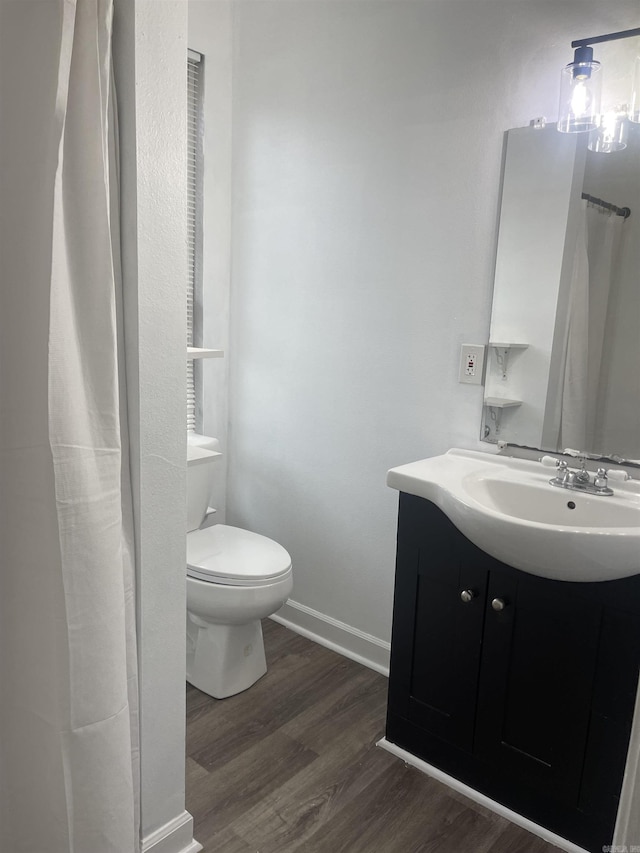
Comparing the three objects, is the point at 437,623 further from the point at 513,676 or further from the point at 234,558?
the point at 234,558

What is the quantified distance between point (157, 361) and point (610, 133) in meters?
1.33

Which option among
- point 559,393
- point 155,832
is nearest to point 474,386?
point 559,393

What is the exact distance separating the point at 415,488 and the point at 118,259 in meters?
0.97

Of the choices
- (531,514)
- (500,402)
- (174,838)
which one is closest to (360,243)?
(500,402)

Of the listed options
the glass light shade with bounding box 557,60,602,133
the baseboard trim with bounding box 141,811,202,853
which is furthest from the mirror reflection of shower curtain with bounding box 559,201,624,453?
the baseboard trim with bounding box 141,811,202,853

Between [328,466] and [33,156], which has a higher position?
[33,156]

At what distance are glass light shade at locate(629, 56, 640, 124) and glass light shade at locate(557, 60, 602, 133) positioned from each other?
3.1 inches

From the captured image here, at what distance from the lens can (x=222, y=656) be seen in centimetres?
217

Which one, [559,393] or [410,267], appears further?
[410,267]

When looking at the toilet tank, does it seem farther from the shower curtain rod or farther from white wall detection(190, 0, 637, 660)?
the shower curtain rod

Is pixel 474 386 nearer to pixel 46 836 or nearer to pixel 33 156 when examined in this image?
pixel 33 156

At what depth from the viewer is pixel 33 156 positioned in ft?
3.52

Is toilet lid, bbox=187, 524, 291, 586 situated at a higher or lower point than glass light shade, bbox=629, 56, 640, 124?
lower

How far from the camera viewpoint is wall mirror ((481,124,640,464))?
5.53 ft
